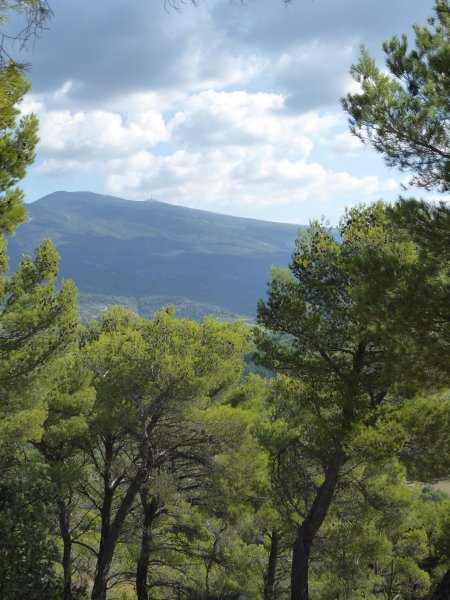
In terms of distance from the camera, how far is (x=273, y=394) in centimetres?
1116

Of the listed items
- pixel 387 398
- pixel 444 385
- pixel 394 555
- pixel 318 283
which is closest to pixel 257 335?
pixel 318 283

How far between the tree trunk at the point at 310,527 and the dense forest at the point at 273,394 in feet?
0.12

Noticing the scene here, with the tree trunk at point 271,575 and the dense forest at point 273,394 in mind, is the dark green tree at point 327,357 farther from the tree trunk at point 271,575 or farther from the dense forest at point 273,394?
the tree trunk at point 271,575

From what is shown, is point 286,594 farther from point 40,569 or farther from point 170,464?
point 40,569

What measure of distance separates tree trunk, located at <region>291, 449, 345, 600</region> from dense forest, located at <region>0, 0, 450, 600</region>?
4 centimetres

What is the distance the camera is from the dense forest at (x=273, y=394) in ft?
23.5

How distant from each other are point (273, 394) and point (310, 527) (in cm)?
275

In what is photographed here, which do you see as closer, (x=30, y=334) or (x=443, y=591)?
(x=443, y=591)

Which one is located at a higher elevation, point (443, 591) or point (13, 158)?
point (13, 158)

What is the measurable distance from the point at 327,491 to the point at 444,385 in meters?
3.74

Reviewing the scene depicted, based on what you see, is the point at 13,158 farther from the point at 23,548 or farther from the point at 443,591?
the point at 443,591

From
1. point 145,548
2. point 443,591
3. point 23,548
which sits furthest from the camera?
point 145,548

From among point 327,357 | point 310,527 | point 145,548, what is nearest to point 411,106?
point 327,357

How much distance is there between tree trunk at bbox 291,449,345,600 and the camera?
9.75 metres
